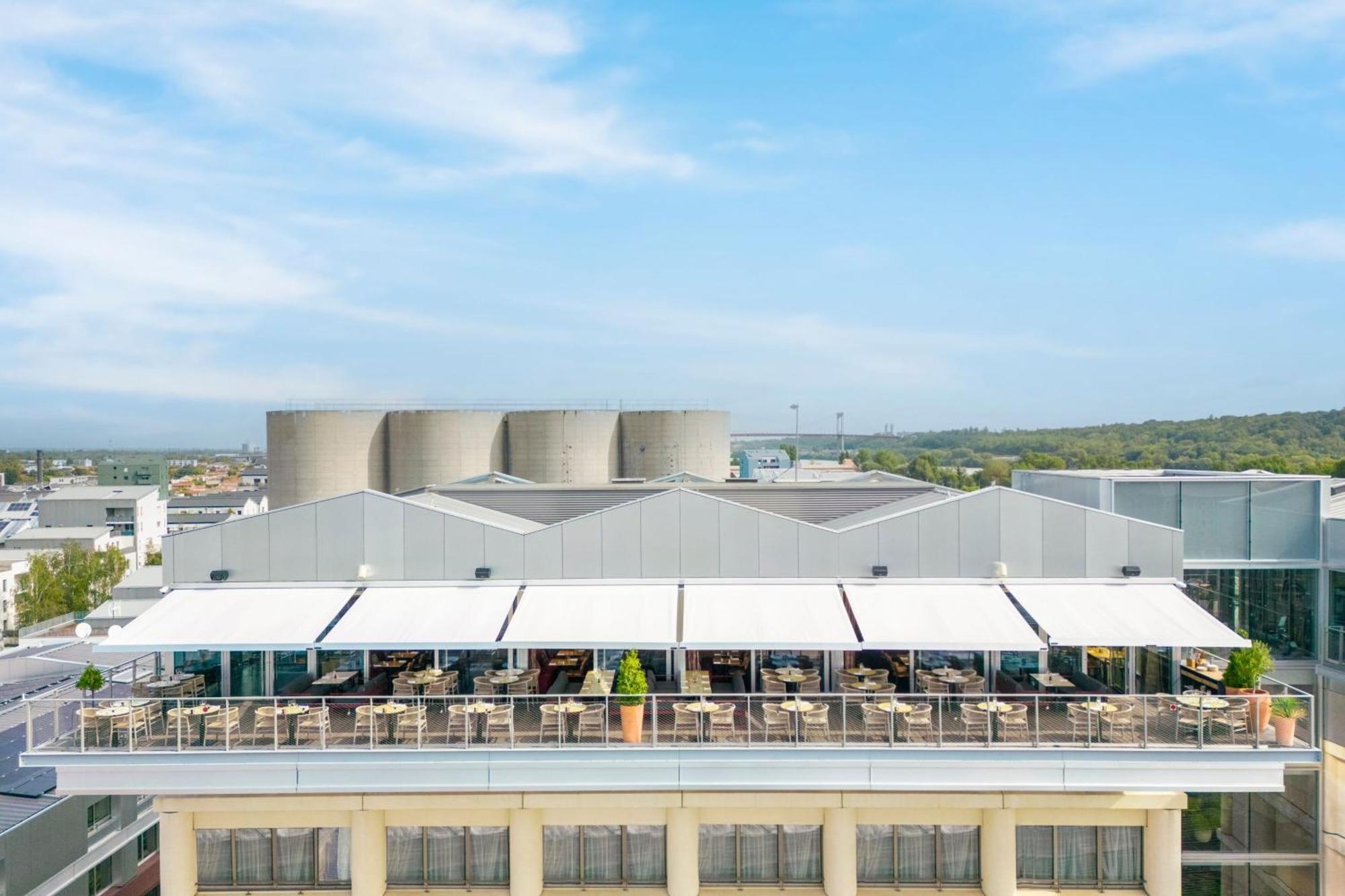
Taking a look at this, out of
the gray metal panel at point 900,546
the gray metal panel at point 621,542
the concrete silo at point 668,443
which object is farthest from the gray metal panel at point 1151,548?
the concrete silo at point 668,443

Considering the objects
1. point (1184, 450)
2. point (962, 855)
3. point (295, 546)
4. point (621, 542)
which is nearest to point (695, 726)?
point (621, 542)

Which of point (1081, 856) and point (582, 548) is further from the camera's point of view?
point (582, 548)

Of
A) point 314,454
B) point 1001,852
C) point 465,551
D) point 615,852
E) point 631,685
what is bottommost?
point 615,852

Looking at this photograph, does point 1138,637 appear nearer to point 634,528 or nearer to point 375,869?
point 634,528

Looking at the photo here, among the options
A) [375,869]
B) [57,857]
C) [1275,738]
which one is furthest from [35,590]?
[1275,738]

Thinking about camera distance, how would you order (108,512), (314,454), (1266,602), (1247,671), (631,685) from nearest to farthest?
(631,685) → (1247,671) → (1266,602) → (314,454) → (108,512)

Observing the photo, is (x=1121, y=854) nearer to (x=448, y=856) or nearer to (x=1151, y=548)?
(x=1151, y=548)
